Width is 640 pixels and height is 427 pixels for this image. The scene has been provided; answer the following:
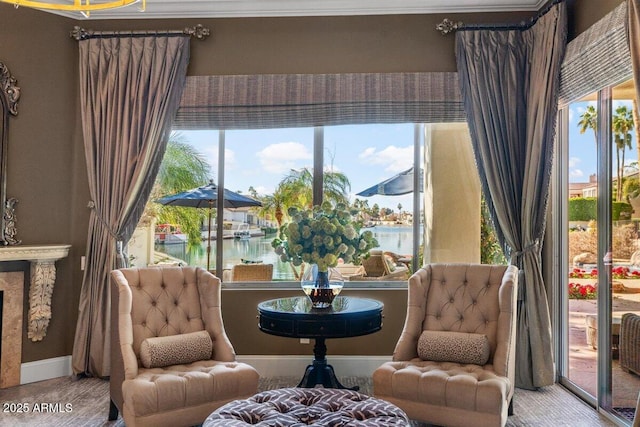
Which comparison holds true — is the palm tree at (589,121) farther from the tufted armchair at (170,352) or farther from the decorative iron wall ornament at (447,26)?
the tufted armchair at (170,352)

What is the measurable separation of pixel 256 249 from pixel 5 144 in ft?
6.98

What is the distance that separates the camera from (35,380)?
13.0ft

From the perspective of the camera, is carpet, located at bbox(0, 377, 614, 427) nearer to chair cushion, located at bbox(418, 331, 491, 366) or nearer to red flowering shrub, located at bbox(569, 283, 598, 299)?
chair cushion, located at bbox(418, 331, 491, 366)

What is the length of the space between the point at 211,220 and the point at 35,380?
1861 mm

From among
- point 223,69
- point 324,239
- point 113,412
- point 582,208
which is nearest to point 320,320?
point 324,239

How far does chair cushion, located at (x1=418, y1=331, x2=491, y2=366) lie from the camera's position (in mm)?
2979

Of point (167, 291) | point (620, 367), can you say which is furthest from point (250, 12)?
point (620, 367)

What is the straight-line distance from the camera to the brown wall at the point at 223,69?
160 inches

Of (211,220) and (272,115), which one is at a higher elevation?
(272,115)

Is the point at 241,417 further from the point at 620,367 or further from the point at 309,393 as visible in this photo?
the point at 620,367

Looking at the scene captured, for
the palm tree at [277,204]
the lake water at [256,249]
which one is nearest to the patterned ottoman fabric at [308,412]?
the lake water at [256,249]

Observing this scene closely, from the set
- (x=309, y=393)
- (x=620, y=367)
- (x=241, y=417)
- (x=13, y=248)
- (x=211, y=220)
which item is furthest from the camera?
(x=211, y=220)

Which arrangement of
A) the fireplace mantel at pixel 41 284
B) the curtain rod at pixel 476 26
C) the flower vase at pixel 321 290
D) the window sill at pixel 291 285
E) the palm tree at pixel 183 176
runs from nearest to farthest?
the flower vase at pixel 321 290, the fireplace mantel at pixel 41 284, the curtain rod at pixel 476 26, the window sill at pixel 291 285, the palm tree at pixel 183 176

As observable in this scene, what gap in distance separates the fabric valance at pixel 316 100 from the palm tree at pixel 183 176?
0.24 metres
